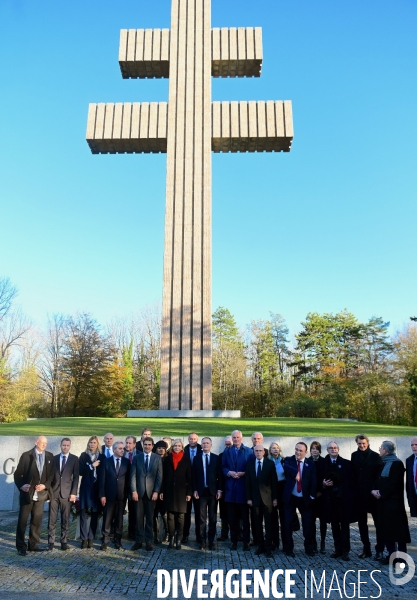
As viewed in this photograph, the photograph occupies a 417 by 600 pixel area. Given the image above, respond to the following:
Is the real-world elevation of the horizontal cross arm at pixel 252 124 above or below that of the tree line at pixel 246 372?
above

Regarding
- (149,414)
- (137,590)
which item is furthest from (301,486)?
(149,414)

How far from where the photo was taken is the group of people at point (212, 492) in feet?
18.4

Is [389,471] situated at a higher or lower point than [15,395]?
lower

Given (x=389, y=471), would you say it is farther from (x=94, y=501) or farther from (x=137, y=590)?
(x=94, y=501)

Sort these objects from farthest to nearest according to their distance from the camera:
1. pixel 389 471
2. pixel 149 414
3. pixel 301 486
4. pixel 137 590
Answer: pixel 149 414 < pixel 301 486 < pixel 389 471 < pixel 137 590

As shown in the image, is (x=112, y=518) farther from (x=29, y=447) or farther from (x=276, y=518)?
(x=29, y=447)

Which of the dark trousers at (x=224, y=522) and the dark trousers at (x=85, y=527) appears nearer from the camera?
the dark trousers at (x=85, y=527)

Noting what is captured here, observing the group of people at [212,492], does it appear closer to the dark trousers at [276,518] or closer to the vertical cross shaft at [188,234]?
the dark trousers at [276,518]

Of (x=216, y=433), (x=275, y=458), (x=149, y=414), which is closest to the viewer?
(x=275, y=458)

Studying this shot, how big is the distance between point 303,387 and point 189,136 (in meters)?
26.3

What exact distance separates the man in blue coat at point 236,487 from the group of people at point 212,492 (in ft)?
0.04

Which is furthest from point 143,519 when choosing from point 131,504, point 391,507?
point 391,507

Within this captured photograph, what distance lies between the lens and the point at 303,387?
39406 millimetres

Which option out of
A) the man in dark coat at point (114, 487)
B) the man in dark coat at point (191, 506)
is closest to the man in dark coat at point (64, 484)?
the man in dark coat at point (114, 487)
